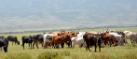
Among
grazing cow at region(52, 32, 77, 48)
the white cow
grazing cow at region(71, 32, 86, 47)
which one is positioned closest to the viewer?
grazing cow at region(71, 32, 86, 47)

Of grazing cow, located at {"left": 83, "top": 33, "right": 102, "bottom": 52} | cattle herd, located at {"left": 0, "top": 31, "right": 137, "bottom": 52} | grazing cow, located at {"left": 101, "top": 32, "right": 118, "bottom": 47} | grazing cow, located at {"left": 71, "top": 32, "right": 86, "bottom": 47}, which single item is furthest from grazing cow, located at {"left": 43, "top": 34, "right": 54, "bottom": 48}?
grazing cow, located at {"left": 83, "top": 33, "right": 102, "bottom": 52}

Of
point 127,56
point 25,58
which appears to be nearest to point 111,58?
point 127,56

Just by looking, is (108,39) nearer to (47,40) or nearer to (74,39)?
(74,39)

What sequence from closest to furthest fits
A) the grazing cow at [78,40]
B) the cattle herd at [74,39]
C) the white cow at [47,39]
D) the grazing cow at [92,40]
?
the grazing cow at [92,40]
the grazing cow at [78,40]
the cattle herd at [74,39]
the white cow at [47,39]

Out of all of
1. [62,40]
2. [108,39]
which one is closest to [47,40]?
[62,40]

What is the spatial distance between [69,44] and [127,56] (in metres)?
19.1

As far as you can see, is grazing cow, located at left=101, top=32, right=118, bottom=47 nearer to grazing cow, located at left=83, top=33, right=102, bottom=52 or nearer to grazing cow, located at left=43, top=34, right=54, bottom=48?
grazing cow, located at left=43, top=34, right=54, bottom=48

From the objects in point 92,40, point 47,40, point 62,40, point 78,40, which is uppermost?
point 92,40

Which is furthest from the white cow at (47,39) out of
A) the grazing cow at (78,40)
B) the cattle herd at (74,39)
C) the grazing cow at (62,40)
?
the grazing cow at (78,40)

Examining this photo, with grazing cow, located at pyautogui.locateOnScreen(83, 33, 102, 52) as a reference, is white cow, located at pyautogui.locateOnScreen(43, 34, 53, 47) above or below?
below

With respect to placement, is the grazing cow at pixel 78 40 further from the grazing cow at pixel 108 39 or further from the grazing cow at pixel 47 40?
the grazing cow at pixel 47 40

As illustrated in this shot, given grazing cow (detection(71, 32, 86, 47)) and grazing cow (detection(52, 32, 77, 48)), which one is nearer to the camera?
grazing cow (detection(71, 32, 86, 47))

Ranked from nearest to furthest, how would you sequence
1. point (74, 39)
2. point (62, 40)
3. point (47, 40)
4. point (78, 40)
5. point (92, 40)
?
point (92, 40)
point (78, 40)
point (74, 39)
point (62, 40)
point (47, 40)

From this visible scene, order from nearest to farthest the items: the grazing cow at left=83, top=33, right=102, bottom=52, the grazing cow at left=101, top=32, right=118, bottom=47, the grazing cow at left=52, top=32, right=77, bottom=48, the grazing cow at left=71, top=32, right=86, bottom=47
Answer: the grazing cow at left=83, top=33, right=102, bottom=52 < the grazing cow at left=71, top=32, right=86, bottom=47 < the grazing cow at left=101, top=32, right=118, bottom=47 < the grazing cow at left=52, top=32, right=77, bottom=48
